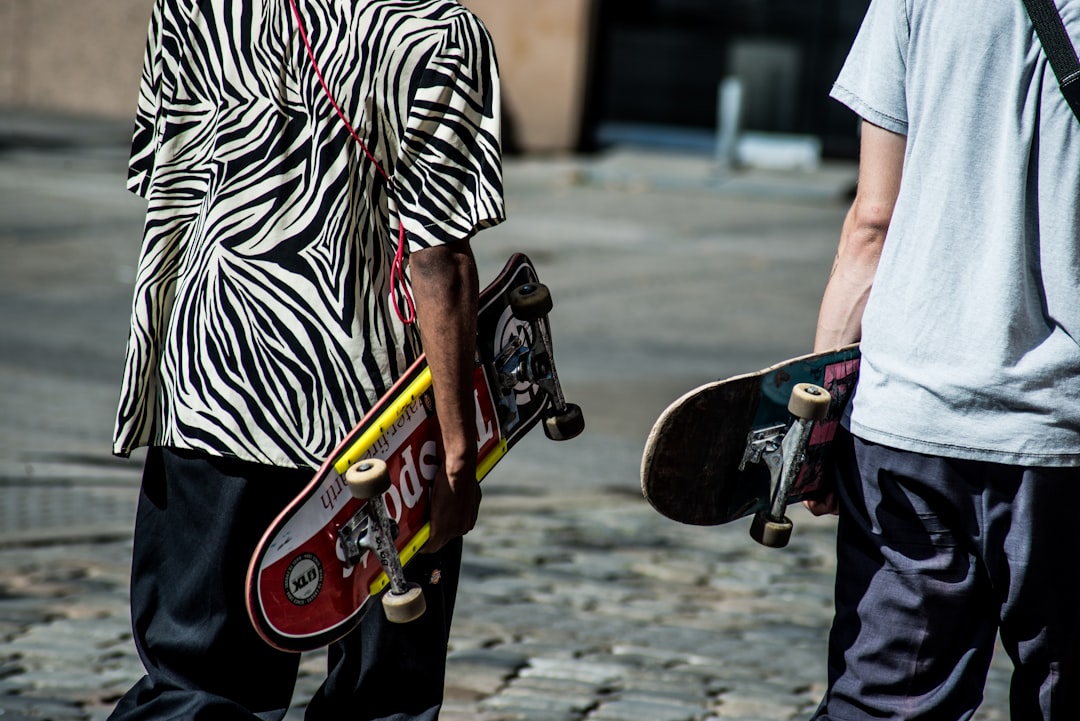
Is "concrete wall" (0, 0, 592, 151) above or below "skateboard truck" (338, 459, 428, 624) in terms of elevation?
below

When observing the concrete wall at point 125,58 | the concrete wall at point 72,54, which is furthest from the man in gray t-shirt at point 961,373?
the concrete wall at point 72,54

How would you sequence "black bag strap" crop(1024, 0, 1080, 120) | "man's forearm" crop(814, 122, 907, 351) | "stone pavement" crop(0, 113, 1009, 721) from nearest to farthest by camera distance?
"black bag strap" crop(1024, 0, 1080, 120) < "man's forearm" crop(814, 122, 907, 351) < "stone pavement" crop(0, 113, 1009, 721)

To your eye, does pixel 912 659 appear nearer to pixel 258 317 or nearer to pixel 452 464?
pixel 452 464

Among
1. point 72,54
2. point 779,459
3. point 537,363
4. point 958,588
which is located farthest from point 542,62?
point 958,588

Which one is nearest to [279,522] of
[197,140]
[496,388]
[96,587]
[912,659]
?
[496,388]

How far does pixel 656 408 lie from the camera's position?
7133 millimetres

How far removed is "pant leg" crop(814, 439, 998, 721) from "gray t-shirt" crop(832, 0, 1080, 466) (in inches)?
3.2

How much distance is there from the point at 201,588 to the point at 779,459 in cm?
100

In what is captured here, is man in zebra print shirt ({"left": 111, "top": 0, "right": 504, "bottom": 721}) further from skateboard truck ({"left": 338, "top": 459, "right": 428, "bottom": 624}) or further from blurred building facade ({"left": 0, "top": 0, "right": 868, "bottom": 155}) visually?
blurred building facade ({"left": 0, "top": 0, "right": 868, "bottom": 155})

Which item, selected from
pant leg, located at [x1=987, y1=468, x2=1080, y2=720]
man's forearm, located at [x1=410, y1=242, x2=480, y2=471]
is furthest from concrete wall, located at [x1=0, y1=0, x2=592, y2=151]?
pant leg, located at [x1=987, y1=468, x2=1080, y2=720]

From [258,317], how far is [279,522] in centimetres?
34

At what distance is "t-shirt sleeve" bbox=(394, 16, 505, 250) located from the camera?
2162 millimetres

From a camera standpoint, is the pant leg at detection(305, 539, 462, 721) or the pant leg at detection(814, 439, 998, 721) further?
the pant leg at detection(305, 539, 462, 721)

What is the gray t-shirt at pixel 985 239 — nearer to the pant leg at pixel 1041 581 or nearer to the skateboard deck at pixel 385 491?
the pant leg at pixel 1041 581
